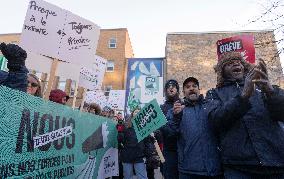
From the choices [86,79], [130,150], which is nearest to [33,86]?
[130,150]

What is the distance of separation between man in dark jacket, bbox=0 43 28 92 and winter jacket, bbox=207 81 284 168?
2064 millimetres

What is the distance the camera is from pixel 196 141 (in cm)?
354

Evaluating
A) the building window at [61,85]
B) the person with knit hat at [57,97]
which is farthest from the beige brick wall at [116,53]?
the person with knit hat at [57,97]

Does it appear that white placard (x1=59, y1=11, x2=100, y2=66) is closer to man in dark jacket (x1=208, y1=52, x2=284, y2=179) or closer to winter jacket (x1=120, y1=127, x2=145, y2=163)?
winter jacket (x1=120, y1=127, x2=145, y2=163)

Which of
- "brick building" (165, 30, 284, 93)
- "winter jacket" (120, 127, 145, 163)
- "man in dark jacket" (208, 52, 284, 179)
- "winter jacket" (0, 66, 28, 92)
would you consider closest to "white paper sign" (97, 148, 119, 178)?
"winter jacket" (120, 127, 145, 163)

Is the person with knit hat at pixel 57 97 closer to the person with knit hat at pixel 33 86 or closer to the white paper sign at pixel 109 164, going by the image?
the person with knit hat at pixel 33 86

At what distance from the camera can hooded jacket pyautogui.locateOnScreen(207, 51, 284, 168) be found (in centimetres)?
271

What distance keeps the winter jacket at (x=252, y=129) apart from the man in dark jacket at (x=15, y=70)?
206 cm

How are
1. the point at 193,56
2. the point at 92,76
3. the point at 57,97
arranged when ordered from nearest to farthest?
the point at 57,97
the point at 92,76
the point at 193,56

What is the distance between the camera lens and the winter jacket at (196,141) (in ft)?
11.1

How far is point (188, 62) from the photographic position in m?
28.4

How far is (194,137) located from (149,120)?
3.55 feet

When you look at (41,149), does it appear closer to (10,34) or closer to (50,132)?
(50,132)

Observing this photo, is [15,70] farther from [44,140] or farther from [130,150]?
[130,150]
